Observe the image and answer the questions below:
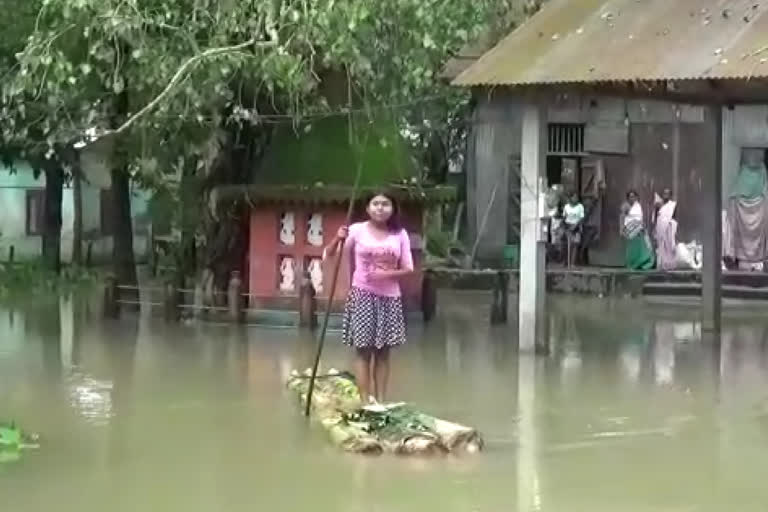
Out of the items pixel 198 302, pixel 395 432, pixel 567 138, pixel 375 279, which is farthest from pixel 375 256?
pixel 567 138

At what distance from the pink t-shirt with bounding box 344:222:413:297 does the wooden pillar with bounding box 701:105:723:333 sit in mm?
7924

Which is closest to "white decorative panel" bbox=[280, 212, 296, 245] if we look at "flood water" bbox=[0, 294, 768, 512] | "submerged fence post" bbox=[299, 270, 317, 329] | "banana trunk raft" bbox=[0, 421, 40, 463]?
"submerged fence post" bbox=[299, 270, 317, 329]

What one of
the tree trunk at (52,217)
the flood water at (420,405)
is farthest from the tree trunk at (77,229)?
the flood water at (420,405)

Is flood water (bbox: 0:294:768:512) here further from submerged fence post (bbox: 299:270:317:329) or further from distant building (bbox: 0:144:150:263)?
distant building (bbox: 0:144:150:263)

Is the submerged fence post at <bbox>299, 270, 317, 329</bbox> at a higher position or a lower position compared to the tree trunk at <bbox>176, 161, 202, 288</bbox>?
lower

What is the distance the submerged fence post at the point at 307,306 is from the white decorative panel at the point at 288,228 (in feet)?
2.92

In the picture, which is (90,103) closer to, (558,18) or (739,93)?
(558,18)

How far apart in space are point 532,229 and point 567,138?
1351 cm

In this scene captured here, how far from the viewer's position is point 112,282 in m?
20.9

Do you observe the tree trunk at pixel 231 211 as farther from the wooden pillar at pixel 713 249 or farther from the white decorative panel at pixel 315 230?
the wooden pillar at pixel 713 249

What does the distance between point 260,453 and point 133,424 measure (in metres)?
1.62

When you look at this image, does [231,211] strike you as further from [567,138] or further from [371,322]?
[567,138]

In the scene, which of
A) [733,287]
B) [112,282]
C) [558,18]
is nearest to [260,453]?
[558,18]

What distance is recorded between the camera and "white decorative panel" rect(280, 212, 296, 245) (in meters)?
19.0
